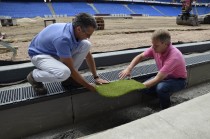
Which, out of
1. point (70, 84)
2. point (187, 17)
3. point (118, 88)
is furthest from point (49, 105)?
point (187, 17)

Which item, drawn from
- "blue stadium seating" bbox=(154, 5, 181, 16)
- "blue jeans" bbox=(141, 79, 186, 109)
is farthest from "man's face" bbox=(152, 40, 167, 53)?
"blue stadium seating" bbox=(154, 5, 181, 16)

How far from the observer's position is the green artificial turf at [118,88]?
2.79m

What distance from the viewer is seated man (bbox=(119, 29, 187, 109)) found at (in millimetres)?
3053

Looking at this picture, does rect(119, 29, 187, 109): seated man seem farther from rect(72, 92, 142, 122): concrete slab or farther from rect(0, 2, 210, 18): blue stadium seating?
rect(0, 2, 210, 18): blue stadium seating

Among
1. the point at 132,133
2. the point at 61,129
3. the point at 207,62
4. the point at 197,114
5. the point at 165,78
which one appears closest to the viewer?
the point at 132,133

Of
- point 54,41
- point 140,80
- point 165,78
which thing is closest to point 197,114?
point 165,78

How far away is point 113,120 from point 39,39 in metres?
1.41

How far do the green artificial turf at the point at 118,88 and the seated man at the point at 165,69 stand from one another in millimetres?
173

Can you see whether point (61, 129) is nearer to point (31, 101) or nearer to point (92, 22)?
point (31, 101)

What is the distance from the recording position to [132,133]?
2230 mm

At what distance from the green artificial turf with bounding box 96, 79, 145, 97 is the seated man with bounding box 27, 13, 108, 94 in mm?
156

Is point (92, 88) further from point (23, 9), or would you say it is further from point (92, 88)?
point (23, 9)

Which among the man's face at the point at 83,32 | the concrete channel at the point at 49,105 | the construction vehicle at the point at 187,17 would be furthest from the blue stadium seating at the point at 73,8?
the man's face at the point at 83,32

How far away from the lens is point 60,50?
2.43m
